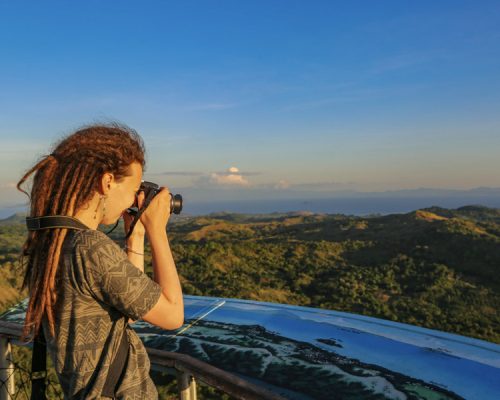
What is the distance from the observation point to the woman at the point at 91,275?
3.95ft

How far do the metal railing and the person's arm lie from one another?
0.35 m

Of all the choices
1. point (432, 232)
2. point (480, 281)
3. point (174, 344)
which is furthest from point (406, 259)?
point (174, 344)

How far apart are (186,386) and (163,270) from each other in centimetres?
74

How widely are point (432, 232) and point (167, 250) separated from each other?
841 inches

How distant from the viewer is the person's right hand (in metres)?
1.45

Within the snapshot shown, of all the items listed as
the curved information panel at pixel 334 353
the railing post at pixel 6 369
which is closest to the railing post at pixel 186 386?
the curved information panel at pixel 334 353

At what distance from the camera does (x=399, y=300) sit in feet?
39.4

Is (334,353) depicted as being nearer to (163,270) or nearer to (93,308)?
(163,270)

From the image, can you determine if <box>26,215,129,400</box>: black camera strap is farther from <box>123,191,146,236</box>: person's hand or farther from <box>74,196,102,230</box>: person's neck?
<box>123,191,146,236</box>: person's hand

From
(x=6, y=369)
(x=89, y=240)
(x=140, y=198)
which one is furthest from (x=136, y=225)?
(x=6, y=369)

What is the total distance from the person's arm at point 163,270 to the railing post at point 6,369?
5.43ft

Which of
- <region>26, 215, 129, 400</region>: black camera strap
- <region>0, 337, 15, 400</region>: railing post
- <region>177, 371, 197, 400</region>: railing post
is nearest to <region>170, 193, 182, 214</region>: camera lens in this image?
<region>26, 215, 129, 400</region>: black camera strap

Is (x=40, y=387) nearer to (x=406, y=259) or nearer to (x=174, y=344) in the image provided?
(x=174, y=344)

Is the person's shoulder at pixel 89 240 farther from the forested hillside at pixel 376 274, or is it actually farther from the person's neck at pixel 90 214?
the forested hillside at pixel 376 274
